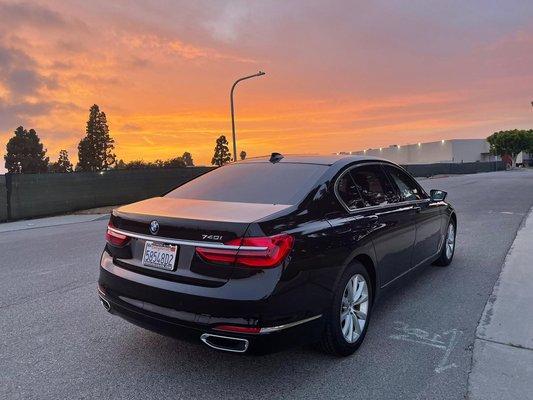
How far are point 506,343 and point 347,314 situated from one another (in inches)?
57.4

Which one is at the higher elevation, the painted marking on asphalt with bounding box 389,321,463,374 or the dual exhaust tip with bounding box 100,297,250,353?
the dual exhaust tip with bounding box 100,297,250,353

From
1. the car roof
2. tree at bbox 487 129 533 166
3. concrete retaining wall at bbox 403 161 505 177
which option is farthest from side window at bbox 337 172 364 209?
tree at bbox 487 129 533 166

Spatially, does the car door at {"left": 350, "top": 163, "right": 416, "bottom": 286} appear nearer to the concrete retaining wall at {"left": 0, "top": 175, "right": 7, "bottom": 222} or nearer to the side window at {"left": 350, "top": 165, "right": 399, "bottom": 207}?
the side window at {"left": 350, "top": 165, "right": 399, "bottom": 207}

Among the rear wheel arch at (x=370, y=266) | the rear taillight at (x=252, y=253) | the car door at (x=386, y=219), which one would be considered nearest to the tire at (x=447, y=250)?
the car door at (x=386, y=219)

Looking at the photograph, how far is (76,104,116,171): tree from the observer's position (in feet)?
251

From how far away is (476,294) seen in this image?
5430mm

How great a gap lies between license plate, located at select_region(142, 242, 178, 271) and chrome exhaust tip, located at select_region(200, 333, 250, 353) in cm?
55

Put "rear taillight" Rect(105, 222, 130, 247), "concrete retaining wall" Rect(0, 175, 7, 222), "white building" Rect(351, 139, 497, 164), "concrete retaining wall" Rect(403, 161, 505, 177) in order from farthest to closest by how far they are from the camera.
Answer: "white building" Rect(351, 139, 497, 164)
"concrete retaining wall" Rect(403, 161, 505, 177)
"concrete retaining wall" Rect(0, 175, 7, 222)
"rear taillight" Rect(105, 222, 130, 247)

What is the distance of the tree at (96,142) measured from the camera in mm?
76406

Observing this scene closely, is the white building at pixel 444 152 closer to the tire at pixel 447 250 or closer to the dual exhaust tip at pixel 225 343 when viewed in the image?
the tire at pixel 447 250

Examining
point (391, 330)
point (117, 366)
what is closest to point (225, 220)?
point (117, 366)

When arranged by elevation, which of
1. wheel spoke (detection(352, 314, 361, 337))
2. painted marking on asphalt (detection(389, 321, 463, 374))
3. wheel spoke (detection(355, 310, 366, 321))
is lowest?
painted marking on asphalt (detection(389, 321, 463, 374))

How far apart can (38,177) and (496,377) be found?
57.0ft

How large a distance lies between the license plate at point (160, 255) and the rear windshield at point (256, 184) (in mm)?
716
